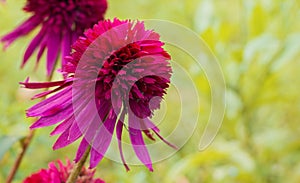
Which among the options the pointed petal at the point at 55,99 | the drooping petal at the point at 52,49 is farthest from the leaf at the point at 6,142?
the pointed petal at the point at 55,99

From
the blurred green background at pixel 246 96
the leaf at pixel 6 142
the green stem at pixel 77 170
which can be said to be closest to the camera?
the green stem at pixel 77 170

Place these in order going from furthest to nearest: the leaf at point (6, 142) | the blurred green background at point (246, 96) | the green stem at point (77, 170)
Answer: the blurred green background at point (246, 96), the leaf at point (6, 142), the green stem at point (77, 170)

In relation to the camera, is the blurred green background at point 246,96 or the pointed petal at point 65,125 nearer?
the pointed petal at point 65,125

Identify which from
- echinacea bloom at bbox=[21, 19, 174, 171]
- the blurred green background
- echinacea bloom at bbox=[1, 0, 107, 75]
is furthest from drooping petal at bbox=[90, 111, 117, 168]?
the blurred green background

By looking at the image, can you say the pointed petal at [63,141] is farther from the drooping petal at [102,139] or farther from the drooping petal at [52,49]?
the drooping petal at [52,49]

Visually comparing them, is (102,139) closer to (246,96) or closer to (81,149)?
(81,149)

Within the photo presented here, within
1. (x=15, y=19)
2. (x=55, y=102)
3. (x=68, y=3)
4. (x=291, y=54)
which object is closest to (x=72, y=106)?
(x=55, y=102)

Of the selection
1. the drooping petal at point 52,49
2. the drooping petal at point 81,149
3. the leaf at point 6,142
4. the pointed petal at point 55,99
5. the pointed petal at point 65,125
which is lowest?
the drooping petal at point 81,149
